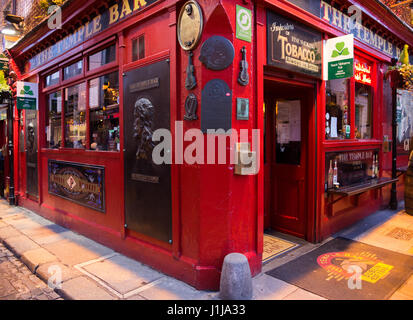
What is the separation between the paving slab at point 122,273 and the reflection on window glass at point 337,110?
391 centimetres

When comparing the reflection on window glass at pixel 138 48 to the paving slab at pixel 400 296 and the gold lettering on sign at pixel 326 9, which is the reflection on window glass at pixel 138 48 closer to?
the gold lettering on sign at pixel 326 9

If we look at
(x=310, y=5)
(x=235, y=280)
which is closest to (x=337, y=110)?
(x=310, y=5)

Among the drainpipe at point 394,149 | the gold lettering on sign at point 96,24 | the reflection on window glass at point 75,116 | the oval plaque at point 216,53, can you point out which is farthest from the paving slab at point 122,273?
the drainpipe at point 394,149

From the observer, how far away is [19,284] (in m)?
3.97

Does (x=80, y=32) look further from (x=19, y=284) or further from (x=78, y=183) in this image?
(x=19, y=284)

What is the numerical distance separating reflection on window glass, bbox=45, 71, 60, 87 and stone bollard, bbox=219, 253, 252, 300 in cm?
610

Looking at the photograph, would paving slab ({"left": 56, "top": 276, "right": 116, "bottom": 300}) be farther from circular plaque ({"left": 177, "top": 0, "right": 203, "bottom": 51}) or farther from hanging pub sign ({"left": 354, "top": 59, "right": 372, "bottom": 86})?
hanging pub sign ({"left": 354, "top": 59, "right": 372, "bottom": 86})

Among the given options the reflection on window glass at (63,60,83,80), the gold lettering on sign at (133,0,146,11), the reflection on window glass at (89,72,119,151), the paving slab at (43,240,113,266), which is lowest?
the paving slab at (43,240,113,266)

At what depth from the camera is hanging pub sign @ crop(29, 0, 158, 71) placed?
445cm

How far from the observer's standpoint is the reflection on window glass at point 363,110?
251 inches

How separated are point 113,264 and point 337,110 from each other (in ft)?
16.2

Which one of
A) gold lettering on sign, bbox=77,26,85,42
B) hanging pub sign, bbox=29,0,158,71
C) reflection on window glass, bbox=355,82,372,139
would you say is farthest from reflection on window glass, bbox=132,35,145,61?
reflection on window glass, bbox=355,82,372,139
